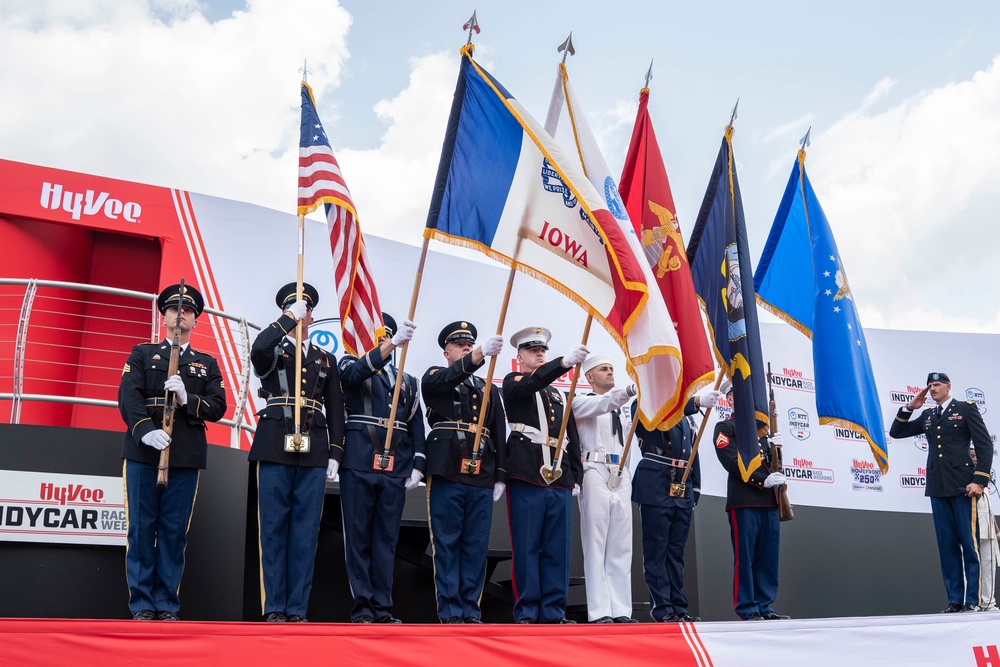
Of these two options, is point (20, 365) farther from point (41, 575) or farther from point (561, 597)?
point (561, 597)

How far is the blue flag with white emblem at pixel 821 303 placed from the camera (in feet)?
22.0

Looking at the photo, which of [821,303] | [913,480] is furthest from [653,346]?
[913,480]

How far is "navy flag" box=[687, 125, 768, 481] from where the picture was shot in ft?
19.0

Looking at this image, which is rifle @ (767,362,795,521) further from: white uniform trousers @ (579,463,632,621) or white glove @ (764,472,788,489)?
white uniform trousers @ (579,463,632,621)

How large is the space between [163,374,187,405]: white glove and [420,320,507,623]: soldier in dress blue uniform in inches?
51.9

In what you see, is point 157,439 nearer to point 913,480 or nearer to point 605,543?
point 605,543

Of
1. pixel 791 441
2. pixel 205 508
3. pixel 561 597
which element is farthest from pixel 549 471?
pixel 791 441

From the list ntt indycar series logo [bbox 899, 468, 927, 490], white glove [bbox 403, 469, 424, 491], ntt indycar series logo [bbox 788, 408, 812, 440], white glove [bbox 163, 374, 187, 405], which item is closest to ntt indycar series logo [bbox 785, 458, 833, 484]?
ntt indycar series logo [bbox 788, 408, 812, 440]

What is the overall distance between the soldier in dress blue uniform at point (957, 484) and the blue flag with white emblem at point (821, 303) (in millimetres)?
381

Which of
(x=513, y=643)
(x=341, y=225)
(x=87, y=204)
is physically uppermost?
(x=87, y=204)

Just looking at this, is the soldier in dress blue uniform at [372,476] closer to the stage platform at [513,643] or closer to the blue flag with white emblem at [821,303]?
the stage platform at [513,643]

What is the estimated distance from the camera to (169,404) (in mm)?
4516

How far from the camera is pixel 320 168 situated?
537cm

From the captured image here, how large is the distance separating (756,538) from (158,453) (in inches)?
150
